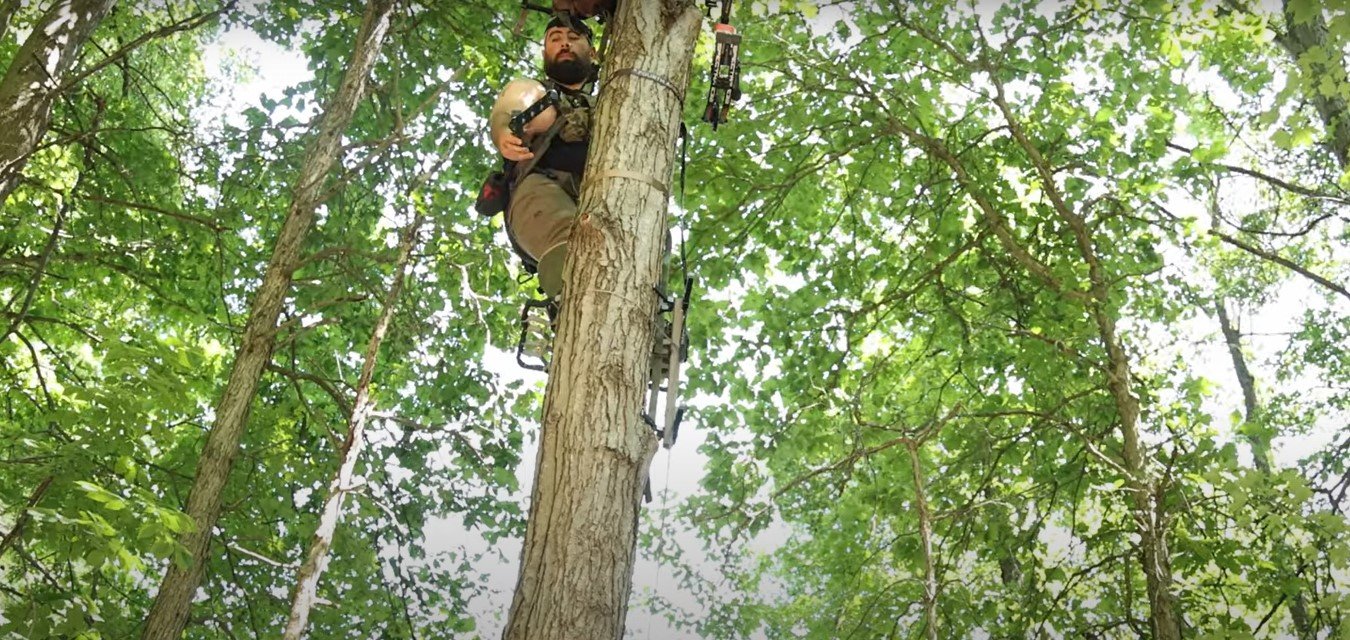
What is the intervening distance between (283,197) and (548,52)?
13.7ft

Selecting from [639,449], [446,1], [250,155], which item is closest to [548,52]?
[639,449]

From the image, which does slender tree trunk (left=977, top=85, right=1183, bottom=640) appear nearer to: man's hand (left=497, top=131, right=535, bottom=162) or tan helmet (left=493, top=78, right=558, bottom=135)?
tan helmet (left=493, top=78, right=558, bottom=135)

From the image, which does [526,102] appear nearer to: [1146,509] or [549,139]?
[549,139]

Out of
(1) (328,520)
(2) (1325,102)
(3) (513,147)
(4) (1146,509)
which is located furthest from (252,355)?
(2) (1325,102)

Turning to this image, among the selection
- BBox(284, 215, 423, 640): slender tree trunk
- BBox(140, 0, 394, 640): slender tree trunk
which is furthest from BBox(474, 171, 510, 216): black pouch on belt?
BBox(140, 0, 394, 640): slender tree trunk

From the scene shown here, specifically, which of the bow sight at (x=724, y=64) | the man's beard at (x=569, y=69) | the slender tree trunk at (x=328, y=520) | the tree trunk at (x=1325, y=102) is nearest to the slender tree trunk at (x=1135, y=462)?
the tree trunk at (x=1325, y=102)

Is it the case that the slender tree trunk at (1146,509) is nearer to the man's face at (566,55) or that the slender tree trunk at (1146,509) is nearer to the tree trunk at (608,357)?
the tree trunk at (608,357)

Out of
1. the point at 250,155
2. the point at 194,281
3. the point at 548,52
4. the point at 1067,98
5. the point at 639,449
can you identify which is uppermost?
the point at 1067,98

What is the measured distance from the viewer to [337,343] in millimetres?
8117

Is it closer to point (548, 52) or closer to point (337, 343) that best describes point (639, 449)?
point (548, 52)

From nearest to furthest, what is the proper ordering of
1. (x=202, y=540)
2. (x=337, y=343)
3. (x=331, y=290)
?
1. (x=202, y=540)
2. (x=331, y=290)
3. (x=337, y=343)

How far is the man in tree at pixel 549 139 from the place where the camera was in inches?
160

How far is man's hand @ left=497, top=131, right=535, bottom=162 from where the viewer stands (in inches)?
166

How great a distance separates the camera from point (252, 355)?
5191 mm
